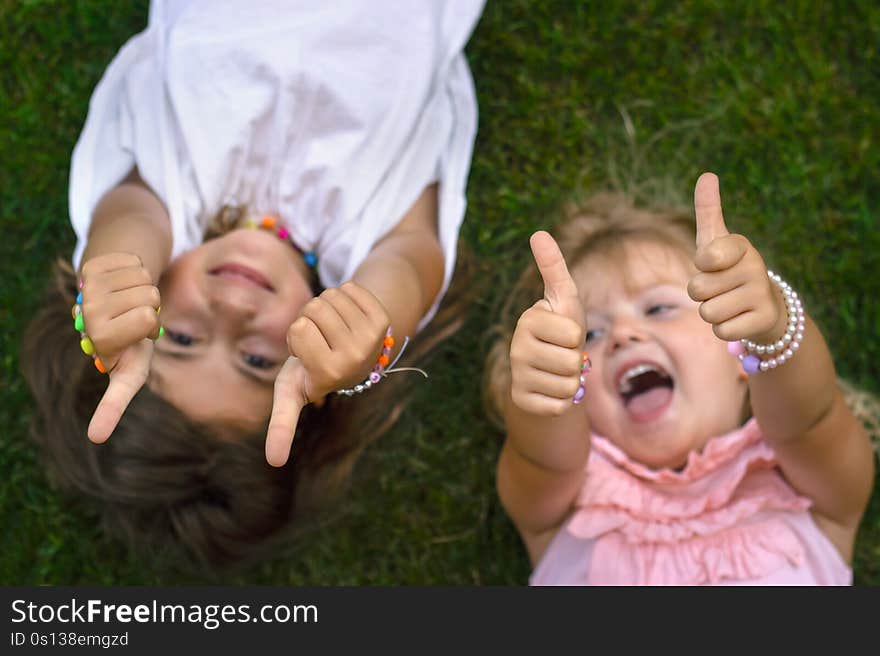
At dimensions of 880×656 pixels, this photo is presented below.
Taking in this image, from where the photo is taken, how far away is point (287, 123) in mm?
2277

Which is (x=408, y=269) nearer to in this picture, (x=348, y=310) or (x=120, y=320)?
(x=348, y=310)

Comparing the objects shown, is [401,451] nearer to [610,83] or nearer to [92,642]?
[92,642]

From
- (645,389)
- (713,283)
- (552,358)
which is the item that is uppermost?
(713,283)

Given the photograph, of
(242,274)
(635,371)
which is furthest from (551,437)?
(242,274)

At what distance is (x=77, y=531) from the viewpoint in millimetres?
2648

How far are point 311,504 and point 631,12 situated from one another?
1.57 m

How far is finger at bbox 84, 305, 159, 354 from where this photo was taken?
1499 millimetres

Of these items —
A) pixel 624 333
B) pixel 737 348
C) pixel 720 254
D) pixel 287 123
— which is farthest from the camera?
Result: pixel 287 123

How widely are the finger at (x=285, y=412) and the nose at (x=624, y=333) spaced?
0.85 meters

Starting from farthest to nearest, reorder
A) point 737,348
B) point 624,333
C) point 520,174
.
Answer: point 520,174, point 624,333, point 737,348

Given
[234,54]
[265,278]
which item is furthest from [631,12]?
[265,278]

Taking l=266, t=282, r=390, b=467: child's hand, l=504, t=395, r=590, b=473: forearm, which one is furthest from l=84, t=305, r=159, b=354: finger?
l=504, t=395, r=590, b=473: forearm

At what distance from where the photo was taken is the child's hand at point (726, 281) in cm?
146

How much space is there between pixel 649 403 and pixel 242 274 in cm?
92
